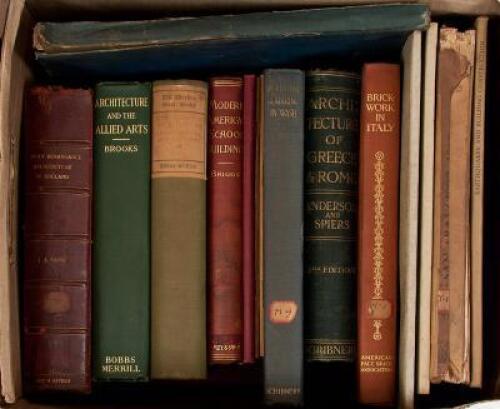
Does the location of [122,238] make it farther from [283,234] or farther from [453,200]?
[453,200]

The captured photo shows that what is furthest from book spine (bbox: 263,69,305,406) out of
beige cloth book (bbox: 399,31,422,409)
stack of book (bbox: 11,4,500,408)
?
beige cloth book (bbox: 399,31,422,409)

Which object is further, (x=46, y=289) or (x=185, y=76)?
(x=185, y=76)

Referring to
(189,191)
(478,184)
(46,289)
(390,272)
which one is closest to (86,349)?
(46,289)

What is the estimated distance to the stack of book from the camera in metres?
0.78

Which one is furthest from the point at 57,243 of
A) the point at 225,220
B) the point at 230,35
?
the point at 230,35

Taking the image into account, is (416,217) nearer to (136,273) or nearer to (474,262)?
(474,262)

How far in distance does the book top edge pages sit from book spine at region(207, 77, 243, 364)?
0.06 metres

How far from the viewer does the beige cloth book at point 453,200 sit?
0.77 m

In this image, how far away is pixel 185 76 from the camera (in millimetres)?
913

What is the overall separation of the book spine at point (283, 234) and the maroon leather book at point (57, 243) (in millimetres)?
200

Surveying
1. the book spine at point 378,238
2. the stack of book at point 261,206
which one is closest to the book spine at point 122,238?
the stack of book at point 261,206

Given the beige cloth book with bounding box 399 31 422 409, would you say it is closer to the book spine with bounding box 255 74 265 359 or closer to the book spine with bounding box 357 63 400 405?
the book spine with bounding box 357 63 400 405

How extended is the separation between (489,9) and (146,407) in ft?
1.92

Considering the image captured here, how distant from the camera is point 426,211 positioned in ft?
2.53
